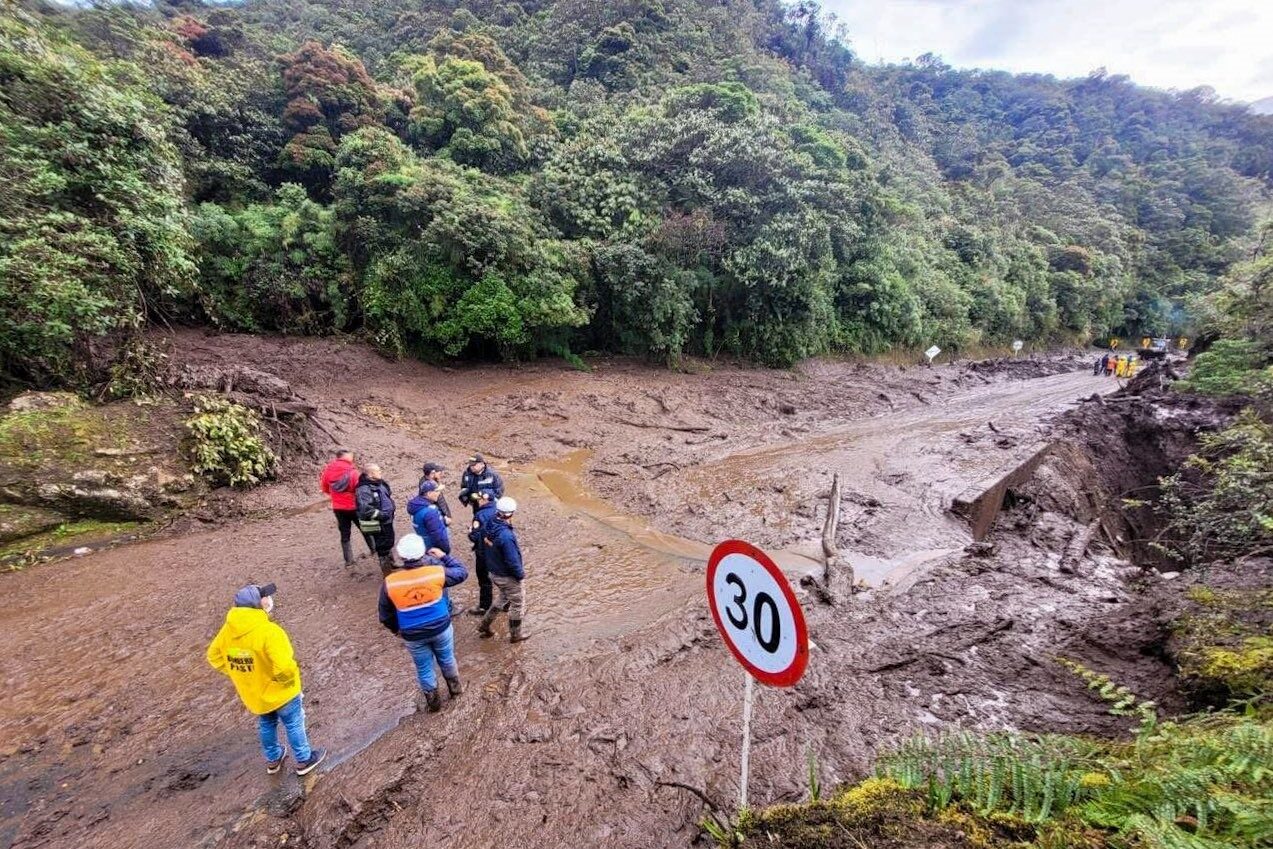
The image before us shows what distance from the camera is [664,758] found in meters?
3.85

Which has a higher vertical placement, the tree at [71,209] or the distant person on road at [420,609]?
the tree at [71,209]

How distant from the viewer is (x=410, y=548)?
13.5 feet

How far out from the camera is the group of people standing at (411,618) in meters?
3.69

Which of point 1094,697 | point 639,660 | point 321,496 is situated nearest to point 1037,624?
point 1094,697

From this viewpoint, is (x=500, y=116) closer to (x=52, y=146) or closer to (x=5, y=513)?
(x=52, y=146)

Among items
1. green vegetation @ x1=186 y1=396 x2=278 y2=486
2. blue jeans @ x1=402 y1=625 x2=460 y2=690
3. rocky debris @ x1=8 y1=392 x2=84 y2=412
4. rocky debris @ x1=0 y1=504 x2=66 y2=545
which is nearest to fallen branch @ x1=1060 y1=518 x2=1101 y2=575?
blue jeans @ x1=402 y1=625 x2=460 y2=690

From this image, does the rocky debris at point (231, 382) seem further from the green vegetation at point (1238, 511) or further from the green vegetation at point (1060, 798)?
the green vegetation at point (1238, 511)

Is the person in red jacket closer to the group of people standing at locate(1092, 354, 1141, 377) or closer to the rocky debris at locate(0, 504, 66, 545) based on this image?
the rocky debris at locate(0, 504, 66, 545)

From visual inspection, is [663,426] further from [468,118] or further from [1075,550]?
[468,118]

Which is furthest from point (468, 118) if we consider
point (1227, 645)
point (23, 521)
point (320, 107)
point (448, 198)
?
point (1227, 645)

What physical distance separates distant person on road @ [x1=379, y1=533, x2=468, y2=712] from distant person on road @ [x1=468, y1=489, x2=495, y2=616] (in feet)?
3.35

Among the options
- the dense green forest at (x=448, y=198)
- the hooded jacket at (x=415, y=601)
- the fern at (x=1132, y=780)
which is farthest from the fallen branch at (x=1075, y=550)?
the dense green forest at (x=448, y=198)

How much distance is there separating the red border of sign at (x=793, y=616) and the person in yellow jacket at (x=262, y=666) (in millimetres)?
3135

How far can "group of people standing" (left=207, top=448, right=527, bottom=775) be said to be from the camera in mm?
3693
